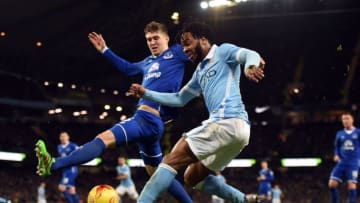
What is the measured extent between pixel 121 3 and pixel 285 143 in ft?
61.2

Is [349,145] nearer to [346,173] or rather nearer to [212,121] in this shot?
[346,173]

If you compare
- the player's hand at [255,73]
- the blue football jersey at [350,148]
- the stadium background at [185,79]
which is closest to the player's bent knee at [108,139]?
the player's hand at [255,73]

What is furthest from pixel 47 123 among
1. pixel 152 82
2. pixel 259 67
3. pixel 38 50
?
pixel 259 67

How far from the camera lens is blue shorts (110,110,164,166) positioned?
598 cm

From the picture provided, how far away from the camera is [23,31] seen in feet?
80.4

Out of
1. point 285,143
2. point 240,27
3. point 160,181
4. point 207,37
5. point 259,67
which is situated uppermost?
point 240,27

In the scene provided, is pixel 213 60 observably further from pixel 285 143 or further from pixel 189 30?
pixel 285 143

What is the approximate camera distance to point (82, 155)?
5.64 metres

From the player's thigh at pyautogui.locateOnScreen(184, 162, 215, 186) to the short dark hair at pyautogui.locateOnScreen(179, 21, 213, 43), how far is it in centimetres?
130

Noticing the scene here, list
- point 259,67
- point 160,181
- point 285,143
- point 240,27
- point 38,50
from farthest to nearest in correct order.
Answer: point 285,143 → point 38,50 → point 240,27 → point 160,181 → point 259,67

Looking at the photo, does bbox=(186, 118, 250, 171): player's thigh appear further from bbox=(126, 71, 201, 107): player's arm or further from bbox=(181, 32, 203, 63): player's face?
bbox=(181, 32, 203, 63): player's face

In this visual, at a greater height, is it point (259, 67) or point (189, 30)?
point (189, 30)

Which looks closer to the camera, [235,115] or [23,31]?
[235,115]

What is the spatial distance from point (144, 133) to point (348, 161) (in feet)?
23.6
